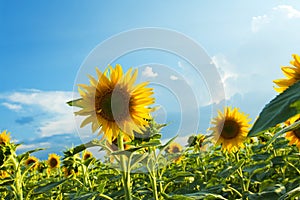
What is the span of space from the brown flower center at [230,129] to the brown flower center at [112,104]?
2.39 meters

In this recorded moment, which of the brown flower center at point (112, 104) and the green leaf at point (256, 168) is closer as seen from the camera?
the brown flower center at point (112, 104)

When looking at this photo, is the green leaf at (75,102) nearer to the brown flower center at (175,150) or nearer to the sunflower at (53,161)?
the brown flower center at (175,150)

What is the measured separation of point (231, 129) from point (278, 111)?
3917mm

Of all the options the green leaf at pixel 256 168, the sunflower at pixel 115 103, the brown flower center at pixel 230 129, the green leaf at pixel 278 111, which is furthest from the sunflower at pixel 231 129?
the green leaf at pixel 278 111

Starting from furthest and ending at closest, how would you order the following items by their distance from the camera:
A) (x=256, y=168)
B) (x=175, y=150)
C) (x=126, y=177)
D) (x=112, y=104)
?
(x=175, y=150) < (x=256, y=168) < (x=112, y=104) < (x=126, y=177)

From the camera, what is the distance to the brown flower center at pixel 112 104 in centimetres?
221

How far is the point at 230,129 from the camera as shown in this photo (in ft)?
14.5

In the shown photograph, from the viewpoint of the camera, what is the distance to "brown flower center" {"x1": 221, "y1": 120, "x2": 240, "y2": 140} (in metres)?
4.37

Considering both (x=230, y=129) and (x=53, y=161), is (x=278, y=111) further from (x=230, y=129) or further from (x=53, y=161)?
(x=53, y=161)

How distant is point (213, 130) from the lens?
4496mm

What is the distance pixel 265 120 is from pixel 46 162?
799 centimetres

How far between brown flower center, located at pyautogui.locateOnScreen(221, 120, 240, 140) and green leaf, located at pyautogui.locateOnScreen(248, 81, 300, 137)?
3.83 m

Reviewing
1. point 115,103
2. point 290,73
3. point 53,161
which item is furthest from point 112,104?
point 53,161

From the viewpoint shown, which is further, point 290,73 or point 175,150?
point 175,150
